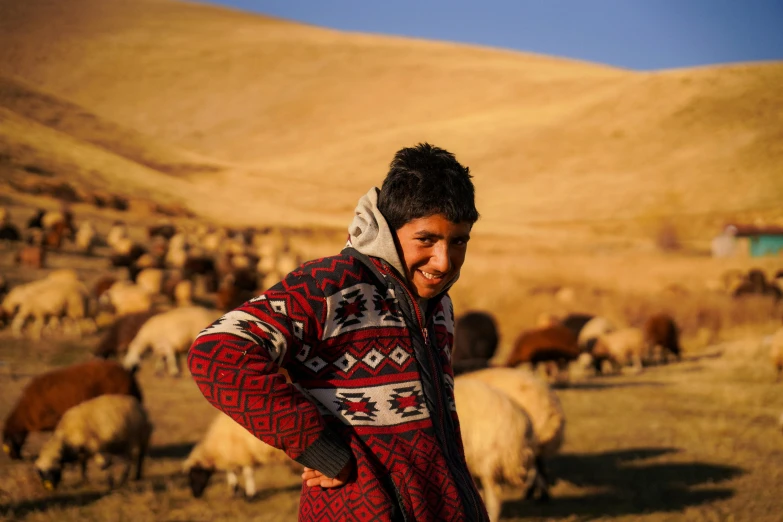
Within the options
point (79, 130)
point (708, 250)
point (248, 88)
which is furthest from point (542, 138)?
point (79, 130)

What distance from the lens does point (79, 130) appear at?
33375 mm

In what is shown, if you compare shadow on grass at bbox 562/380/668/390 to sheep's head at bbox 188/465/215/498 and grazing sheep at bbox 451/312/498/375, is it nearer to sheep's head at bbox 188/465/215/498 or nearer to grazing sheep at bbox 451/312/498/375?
grazing sheep at bbox 451/312/498/375

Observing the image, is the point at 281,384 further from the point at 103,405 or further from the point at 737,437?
the point at 737,437

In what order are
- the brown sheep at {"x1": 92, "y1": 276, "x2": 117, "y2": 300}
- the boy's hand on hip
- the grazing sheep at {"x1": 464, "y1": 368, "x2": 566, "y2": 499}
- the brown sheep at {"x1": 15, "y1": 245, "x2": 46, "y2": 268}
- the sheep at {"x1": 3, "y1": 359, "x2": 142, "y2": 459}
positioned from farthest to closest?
1. the brown sheep at {"x1": 15, "y1": 245, "x2": 46, "y2": 268}
2. the brown sheep at {"x1": 92, "y1": 276, "x2": 117, "y2": 300}
3. the sheep at {"x1": 3, "y1": 359, "x2": 142, "y2": 459}
4. the grazing sheep at {"x1": 464, "y1": 368, "x2": 566, "y2": 499}
5. the boy's hand on hip

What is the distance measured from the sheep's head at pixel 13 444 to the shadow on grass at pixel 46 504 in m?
1.28

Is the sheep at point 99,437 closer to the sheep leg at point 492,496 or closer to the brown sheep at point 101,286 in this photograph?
the sheep leg at point 492,496

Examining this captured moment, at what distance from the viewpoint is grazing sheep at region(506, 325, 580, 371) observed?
14602 mm

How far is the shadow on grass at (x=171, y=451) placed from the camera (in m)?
8.76

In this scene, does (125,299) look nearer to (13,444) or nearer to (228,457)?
(13,444)

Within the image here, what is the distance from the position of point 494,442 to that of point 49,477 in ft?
13.2

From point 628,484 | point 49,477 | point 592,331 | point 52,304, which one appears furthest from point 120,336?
point 628,484

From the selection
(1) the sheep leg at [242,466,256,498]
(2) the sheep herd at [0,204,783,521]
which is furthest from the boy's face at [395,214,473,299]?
(1) the sheep leg at [242,466,256,498]

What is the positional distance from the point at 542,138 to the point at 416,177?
202 feet

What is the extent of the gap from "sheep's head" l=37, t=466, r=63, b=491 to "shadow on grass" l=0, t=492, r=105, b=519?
13cm
